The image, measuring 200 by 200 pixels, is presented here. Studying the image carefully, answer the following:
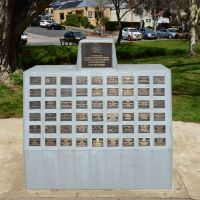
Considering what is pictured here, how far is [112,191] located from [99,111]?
48.3 inches

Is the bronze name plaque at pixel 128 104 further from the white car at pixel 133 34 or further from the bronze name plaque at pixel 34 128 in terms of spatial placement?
the white car at pixel 133 34

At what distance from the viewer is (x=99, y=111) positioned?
718 centimetres

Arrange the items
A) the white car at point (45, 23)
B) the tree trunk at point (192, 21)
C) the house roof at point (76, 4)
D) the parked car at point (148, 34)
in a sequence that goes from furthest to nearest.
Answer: the house roof at point (76, 4) → the white car at point (45, 23) → the parked car at point (148, 34) → the tree trunk at point (192, 21)

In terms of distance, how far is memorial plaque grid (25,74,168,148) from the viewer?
7129mm

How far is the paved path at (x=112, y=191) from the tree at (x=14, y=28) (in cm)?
651

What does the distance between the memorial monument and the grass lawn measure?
210 inches

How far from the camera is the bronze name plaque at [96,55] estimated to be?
7258 mm

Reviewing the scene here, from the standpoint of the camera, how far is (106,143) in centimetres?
724

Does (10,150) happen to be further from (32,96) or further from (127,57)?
(127,57)

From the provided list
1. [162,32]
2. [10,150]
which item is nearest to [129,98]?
[10,150]

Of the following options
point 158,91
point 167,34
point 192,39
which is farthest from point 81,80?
point 167,34

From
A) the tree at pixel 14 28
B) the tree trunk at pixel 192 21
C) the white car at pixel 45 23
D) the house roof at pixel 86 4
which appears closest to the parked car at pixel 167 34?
the white car at pixel 45 23

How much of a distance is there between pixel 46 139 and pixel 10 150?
2.69m

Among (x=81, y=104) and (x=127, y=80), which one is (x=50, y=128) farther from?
(x=127, y=80)
